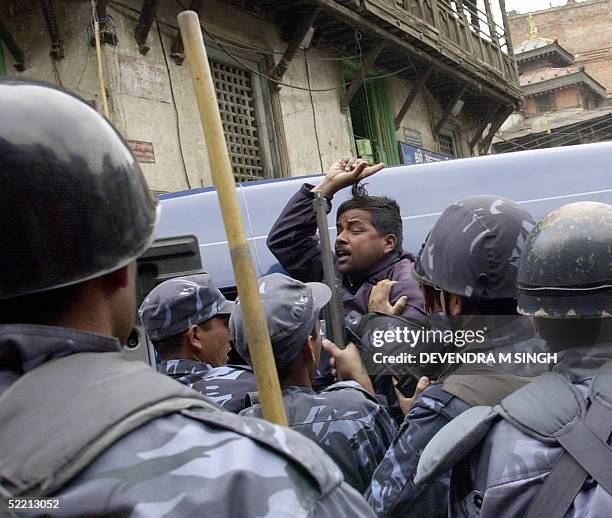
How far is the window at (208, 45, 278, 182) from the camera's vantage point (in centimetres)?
911

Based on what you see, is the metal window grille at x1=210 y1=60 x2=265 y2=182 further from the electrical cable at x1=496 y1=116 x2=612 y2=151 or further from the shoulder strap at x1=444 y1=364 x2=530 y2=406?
the electrical cable at x1=496 y1=116 x2=612 y2=151

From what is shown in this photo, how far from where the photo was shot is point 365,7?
32.6 ft

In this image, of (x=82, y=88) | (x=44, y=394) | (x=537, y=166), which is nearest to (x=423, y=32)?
(x=82, y=88)

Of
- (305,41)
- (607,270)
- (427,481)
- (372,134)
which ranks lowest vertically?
(427,481)

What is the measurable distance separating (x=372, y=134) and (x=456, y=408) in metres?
10.8

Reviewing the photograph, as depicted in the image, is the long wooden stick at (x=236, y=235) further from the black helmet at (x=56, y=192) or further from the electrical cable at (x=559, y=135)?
the electrical cable at (x=559, y=135)

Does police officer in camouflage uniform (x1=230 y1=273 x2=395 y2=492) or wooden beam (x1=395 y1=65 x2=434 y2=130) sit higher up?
wooden beam (x1=395 y1=65 x2=434 y2=130)

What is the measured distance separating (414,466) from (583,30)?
36.0 metres

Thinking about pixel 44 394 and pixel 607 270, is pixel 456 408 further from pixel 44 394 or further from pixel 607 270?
pixel 44 394

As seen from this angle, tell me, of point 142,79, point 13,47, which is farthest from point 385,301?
point 13,47

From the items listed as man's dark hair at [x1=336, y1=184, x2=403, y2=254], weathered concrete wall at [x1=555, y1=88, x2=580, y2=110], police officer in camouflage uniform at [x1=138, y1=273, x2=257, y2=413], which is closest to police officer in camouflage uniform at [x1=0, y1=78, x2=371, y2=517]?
police officer in camouflage uniform at [x1=138, y1=273, x2=257, y2=413]

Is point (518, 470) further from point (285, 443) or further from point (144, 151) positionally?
point (144, 151)

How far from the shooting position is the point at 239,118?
9.36 meters

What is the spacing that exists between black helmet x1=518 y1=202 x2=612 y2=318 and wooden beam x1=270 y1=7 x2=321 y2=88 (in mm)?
8480
